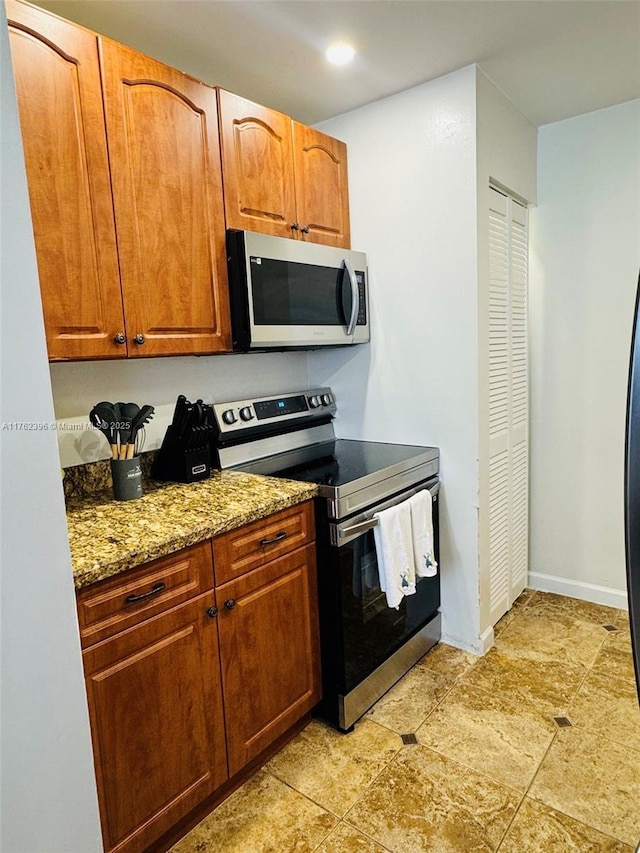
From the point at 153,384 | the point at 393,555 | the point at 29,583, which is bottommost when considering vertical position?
the point at 393,555

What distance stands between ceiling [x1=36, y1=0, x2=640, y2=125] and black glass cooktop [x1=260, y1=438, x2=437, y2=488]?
150 centimetres

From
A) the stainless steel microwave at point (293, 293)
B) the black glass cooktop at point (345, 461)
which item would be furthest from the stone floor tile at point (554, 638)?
the stainless steel microwave at point (293, 293)

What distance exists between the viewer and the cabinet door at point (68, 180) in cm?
138

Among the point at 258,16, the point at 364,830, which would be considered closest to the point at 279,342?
the point at 258,16

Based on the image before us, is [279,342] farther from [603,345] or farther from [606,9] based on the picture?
[603,345]

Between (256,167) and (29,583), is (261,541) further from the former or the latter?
(256,167)

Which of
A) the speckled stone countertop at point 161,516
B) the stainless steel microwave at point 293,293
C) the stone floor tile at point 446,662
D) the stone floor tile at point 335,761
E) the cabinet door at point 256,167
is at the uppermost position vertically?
the cabinet door at point 256,167

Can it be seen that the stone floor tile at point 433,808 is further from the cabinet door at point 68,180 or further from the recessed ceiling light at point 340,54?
the recessed ceiling light at point 340,54

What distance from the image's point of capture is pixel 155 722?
4.62ft

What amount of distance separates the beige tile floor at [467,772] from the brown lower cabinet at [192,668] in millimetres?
162

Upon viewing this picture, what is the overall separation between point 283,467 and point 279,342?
0.53 m

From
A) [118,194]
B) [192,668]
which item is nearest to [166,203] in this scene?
[118,194]

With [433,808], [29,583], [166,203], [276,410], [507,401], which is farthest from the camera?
[507,401]

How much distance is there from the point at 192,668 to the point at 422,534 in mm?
1045
